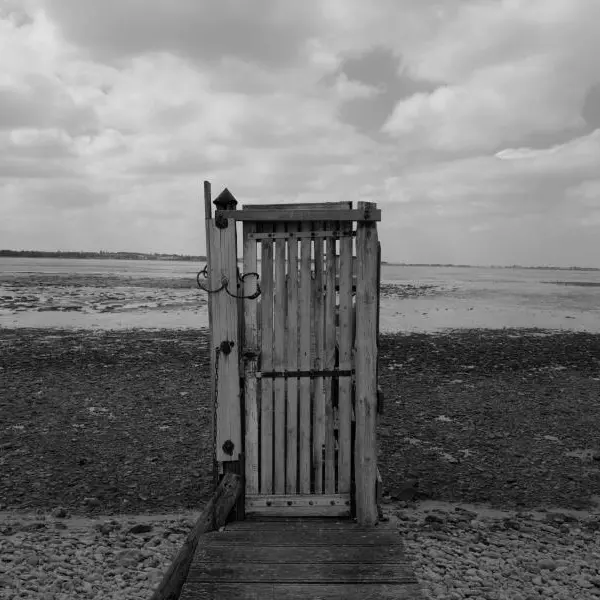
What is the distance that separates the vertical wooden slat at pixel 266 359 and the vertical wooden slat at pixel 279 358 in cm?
5

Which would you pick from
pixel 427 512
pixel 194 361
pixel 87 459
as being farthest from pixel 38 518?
pixel 194 361

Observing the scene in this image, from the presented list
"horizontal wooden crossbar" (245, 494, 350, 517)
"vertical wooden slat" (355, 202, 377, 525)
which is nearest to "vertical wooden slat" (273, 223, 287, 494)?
"horizontal wooden crossbar" (245, 494, 350, 517)

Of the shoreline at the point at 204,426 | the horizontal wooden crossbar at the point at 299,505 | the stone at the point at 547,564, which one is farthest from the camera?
the shoreline at the point at 204,426

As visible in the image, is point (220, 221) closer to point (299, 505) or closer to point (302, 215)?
point (302, 215)

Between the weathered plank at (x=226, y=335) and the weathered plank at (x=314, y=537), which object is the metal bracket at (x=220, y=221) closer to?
the weathered plank at (x=226, y=335)

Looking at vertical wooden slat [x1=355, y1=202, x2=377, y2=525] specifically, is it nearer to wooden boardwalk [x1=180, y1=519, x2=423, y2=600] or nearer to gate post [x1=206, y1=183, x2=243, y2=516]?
wooden boardwalk [x1=180, y1=519, x2=423, y2=600]

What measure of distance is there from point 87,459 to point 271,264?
6.38 metres

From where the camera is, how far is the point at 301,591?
4238 millimetres

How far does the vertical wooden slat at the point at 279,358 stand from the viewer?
18.6 feet

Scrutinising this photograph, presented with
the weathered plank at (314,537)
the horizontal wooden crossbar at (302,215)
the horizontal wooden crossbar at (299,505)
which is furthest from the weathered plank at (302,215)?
the weathered plank at (314,537)

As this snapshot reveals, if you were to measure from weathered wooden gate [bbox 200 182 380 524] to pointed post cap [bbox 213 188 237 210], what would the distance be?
0.49ft

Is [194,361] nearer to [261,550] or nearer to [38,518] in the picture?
A: [38,518]

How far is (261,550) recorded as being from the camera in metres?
4.82

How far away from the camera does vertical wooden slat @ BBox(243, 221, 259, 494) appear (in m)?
5.62
